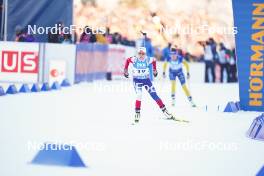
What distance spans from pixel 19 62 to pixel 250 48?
29.3 feet

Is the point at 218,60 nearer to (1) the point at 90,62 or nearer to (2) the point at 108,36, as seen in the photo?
(2) the point at 108,36

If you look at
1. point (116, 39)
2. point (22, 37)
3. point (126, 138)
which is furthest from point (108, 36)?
point (126, 138)

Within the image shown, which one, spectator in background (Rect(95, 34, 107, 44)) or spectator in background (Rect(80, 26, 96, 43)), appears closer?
spectator in background (Rect(80, 26, 96, 43))

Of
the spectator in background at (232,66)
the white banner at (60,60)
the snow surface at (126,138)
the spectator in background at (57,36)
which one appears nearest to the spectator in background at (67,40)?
the spectator in background at (57,36)

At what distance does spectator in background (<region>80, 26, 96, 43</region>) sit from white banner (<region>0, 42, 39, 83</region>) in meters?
3.45

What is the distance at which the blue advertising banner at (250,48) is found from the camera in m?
14.7

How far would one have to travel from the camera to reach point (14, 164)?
7.00 meters

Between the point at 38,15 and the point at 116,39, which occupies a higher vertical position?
the point at 38,15

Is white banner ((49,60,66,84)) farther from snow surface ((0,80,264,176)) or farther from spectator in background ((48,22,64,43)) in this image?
snow surface ((0,80,264,176))

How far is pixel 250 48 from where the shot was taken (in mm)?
14969
